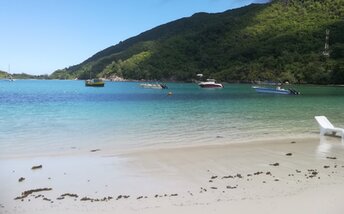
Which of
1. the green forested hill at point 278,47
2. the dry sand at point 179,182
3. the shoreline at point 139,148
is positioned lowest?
the shoreline at point 139,148

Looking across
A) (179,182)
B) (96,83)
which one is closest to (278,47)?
(96,83)

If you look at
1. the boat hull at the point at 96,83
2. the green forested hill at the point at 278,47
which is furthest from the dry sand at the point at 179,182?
the green forested hill at the point at 278,47

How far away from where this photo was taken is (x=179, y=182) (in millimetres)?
9133

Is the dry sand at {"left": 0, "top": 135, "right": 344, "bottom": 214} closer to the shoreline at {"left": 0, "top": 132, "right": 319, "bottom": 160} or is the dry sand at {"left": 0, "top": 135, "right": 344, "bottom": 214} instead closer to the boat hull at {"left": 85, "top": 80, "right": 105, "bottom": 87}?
the shoreline at {"left": 0, "top": 132, "right": 319, "bottom": 160}

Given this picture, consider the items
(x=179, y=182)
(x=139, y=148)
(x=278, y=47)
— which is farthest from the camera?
(x=278, y=47)

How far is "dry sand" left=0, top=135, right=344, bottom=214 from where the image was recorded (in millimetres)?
7254

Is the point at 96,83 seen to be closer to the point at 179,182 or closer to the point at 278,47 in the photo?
the point at 278,47

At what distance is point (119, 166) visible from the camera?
36.8ft

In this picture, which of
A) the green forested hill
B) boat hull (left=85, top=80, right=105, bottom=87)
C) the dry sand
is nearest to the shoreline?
the dry sand

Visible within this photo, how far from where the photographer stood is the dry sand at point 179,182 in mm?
7254

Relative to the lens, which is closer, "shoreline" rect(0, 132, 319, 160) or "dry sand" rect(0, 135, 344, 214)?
"dry sand" rect(0, 135, 344, 214)

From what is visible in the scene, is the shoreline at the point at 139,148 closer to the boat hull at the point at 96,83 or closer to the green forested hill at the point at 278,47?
the boat hull at the point at 96,83

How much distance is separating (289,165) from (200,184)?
358 centimetres

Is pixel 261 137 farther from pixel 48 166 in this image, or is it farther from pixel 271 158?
pixel 48 166
